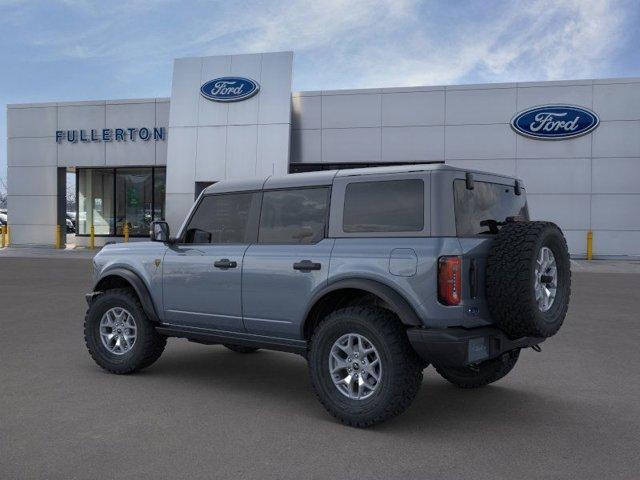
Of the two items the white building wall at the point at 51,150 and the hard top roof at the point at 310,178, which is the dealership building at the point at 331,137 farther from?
the hard top roof at the point at 310,178

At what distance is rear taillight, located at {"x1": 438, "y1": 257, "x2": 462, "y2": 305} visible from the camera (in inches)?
175

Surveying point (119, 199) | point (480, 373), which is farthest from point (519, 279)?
point (119, 199)

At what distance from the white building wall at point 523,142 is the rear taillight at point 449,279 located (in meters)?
19.7

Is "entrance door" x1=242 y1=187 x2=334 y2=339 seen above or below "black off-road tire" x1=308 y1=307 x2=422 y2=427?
above

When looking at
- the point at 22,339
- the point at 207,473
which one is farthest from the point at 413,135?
the point at 207,473

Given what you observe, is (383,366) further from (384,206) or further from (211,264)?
(211,264)

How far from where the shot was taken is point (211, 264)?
582cm

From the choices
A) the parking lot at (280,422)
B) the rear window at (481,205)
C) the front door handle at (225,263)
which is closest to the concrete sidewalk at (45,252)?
the parking lot at (280,422)

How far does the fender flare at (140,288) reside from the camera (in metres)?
6.26

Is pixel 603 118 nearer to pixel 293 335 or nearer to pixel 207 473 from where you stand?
pixel 293 335

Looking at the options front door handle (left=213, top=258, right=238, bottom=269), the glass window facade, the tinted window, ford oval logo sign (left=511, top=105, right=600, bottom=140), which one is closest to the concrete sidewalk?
the glass window facade

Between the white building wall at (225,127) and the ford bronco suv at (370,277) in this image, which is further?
the white building wall at (225,127)

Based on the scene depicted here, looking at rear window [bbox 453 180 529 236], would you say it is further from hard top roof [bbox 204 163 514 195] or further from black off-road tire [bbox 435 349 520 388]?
black off-road tire [bbox 435 349 520 388]

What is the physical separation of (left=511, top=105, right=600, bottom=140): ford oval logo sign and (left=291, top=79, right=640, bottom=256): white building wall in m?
0.23
